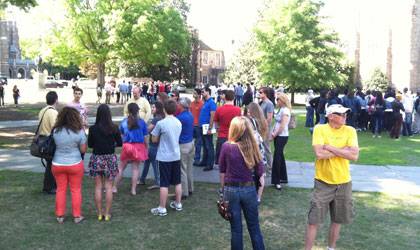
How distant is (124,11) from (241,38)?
81.0ft

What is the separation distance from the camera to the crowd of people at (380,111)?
53.3ft

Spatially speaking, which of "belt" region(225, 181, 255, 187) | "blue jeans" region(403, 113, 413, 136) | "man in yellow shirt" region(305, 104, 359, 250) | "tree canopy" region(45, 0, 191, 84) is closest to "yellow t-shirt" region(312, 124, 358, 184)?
"man in yellow shirt" region(305, 104, 359, 250)

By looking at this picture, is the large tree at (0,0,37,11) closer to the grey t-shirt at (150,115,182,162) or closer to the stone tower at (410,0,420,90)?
the grey t-shirt at (150,115,182,162)

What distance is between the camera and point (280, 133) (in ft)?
26.2

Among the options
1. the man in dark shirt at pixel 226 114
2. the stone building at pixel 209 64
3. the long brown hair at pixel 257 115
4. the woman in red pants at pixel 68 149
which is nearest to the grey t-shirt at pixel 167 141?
the woman in red pants at pixel 68 149

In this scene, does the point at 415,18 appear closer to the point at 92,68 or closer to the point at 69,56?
the point at 69,56

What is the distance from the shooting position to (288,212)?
7074mm

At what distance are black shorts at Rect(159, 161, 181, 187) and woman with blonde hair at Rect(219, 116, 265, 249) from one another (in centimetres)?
202

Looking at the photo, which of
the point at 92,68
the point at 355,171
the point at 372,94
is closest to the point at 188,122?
the point at 355,171

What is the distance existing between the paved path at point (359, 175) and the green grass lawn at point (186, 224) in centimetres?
64

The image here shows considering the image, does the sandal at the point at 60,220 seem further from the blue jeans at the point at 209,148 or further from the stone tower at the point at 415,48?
the stone tower at the point at 415,48

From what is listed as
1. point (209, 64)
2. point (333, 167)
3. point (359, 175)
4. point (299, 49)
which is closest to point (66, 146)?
point (333, 167)

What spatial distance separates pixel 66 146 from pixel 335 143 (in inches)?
146

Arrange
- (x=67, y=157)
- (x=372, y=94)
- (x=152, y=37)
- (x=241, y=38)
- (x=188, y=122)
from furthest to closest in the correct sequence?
(x=241, y=38) → (x=152, y=37) → (x=372, y=94) → (x=188, y=122) → (x=67, y=157)
